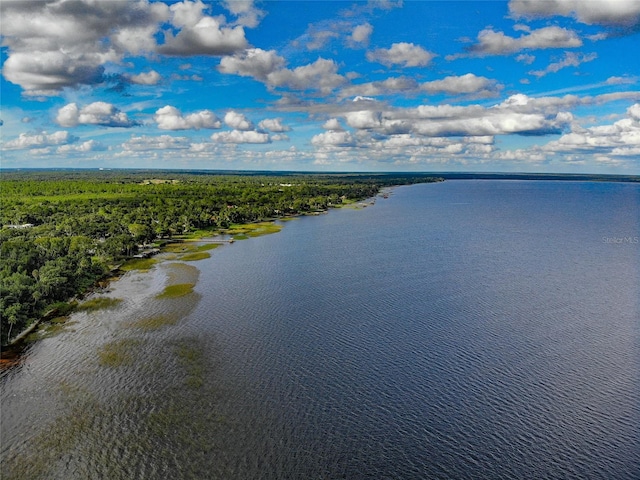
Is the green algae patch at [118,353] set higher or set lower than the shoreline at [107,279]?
lower

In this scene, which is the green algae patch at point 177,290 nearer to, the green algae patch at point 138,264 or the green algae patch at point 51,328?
the green algae patch at point 51,328

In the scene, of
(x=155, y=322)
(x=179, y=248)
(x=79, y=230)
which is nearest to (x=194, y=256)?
(x=179, y=248)

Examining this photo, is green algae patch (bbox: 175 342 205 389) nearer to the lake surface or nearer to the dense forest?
the lake surface

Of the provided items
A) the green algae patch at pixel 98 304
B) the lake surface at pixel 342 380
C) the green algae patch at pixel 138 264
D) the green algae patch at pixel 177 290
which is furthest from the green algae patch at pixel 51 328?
the green algae patch at pixel 138 264

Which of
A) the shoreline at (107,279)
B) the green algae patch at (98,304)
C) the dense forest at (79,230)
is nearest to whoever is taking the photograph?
the shoreline at (107,279)

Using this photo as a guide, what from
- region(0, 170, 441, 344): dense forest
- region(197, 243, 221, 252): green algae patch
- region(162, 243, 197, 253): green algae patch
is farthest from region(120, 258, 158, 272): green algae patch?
region(197, 243, 221, 252): green algae patch

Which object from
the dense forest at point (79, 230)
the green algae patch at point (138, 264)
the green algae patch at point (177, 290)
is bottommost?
the green algae patch at point (177, 290)

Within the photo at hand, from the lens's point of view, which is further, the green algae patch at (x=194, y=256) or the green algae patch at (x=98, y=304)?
the green algae patch at (x=194, y=256)
